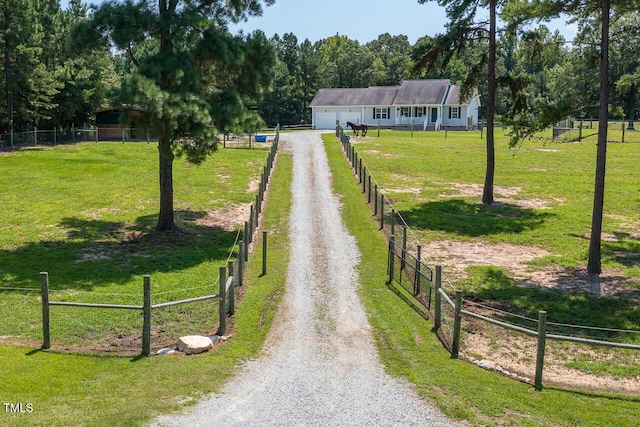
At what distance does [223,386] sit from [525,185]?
1073 inches

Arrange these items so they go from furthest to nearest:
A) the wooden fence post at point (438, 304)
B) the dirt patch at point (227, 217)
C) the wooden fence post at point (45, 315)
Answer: the dirt patch at point (227, 217) < the wooden fence post at point (438, 304) < the wooden fence post at point (45, 315)

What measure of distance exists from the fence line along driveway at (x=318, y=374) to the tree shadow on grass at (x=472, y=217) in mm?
6284

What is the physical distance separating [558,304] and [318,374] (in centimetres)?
824

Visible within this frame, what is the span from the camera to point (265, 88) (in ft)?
86.5

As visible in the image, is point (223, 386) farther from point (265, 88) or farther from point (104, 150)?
point (104, 150)

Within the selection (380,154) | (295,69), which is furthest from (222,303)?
(295,69)

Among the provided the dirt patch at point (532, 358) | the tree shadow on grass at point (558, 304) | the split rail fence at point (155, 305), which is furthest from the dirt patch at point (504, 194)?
the dirt patch at point (532, 358)

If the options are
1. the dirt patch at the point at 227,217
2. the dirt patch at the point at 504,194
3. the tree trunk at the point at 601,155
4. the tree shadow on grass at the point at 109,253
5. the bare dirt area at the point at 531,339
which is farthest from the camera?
the dirt patch at the point at 504,194

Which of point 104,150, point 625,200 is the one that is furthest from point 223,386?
point 104,150

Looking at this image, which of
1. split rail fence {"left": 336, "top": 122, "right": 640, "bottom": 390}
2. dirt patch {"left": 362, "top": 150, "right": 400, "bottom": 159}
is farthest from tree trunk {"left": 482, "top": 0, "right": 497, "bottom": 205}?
dirt patch {"left": 362, "top": 150, "right": 400, "bottom": 159}

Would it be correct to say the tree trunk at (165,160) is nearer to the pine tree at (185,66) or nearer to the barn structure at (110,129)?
the pine tree at (185,66)

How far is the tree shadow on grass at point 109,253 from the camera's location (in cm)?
1931

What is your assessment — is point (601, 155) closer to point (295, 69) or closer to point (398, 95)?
point (398, 95)

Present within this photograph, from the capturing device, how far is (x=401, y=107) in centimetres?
7338
